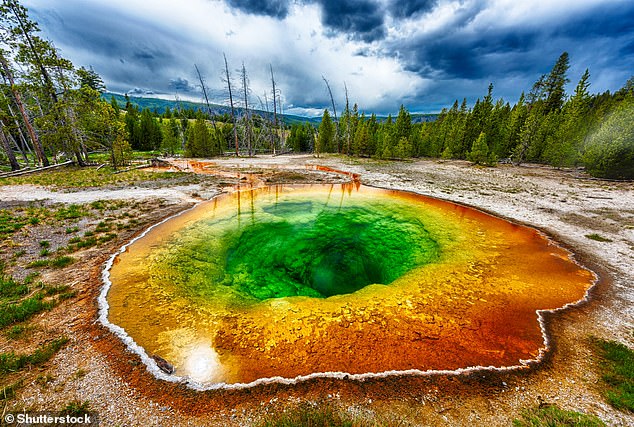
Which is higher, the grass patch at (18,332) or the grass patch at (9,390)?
the grass patch at (9,390)

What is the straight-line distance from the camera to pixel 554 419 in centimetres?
378

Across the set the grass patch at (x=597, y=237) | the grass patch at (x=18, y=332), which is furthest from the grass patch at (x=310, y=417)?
the grass patch at (x=597, y=237)

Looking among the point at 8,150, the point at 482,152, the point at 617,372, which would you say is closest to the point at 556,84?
the point at 482,152

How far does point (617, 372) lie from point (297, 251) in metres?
11.2

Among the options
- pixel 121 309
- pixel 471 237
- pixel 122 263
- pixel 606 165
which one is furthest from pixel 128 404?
pixel 606 165

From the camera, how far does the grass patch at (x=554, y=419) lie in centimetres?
369

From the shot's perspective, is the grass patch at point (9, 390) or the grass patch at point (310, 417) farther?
the grass patch at point (9, 390)

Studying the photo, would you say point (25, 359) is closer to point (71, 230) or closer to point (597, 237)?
point (71, 230)

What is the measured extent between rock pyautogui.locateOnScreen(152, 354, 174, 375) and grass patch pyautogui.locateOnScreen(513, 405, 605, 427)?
652 cm

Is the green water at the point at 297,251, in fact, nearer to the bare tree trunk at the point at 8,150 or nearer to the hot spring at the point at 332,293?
the hot spring at the point at 332,293

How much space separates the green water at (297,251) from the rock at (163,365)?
8.50ft

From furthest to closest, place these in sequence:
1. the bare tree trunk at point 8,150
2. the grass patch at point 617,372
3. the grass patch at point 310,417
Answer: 1. the bare tree trunk at point 8,150
2. the grass patch at point 617,372
3. the grass patch at point 310,417

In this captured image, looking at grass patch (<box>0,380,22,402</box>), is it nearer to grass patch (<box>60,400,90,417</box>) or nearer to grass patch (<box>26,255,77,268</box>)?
grass patch (<box>60,400,90,417</box>)

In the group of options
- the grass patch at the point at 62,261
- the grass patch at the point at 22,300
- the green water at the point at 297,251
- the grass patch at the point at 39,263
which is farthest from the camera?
the green water at the point at 297,251
